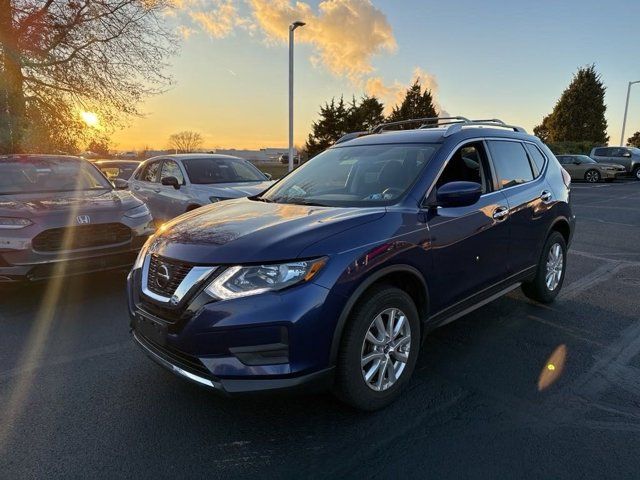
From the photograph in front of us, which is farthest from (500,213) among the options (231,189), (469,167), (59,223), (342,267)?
(231,189)

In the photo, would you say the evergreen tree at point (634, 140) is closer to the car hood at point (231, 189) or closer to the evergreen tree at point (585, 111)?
the evergreen tree at point (585, 111)

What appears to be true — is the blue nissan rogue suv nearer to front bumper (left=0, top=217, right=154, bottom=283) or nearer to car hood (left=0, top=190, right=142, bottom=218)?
Answer: front bumper (left=0, top=217, right=154, bottom=283)

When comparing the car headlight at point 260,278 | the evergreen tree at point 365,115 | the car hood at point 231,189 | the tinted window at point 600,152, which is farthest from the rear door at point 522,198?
the evergreen tree at point 365,115

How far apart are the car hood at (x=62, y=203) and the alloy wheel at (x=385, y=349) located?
391 cm

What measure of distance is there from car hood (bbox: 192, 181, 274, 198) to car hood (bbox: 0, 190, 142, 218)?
1.67 meters

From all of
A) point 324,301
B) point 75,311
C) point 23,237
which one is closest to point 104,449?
point 324,301

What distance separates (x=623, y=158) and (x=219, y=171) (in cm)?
2772

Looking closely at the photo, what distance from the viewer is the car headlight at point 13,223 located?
15.8 feet

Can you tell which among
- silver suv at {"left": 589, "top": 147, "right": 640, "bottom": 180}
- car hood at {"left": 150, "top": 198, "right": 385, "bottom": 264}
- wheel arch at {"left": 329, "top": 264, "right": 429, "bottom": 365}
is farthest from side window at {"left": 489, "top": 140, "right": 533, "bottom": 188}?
silver suv at {"left": 589, "top": 147, "right": 640, "bottom": 180}

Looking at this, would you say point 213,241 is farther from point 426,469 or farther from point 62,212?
point 62,212

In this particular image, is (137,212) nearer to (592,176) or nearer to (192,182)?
(192,182)

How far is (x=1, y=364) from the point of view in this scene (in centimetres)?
366

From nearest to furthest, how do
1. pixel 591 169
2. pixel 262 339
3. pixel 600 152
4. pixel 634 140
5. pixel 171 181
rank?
pixel 262 339, pixel 171 181, pixel 591 169, pixel 600 152, pixel 634 140

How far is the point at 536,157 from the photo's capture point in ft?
15.8
